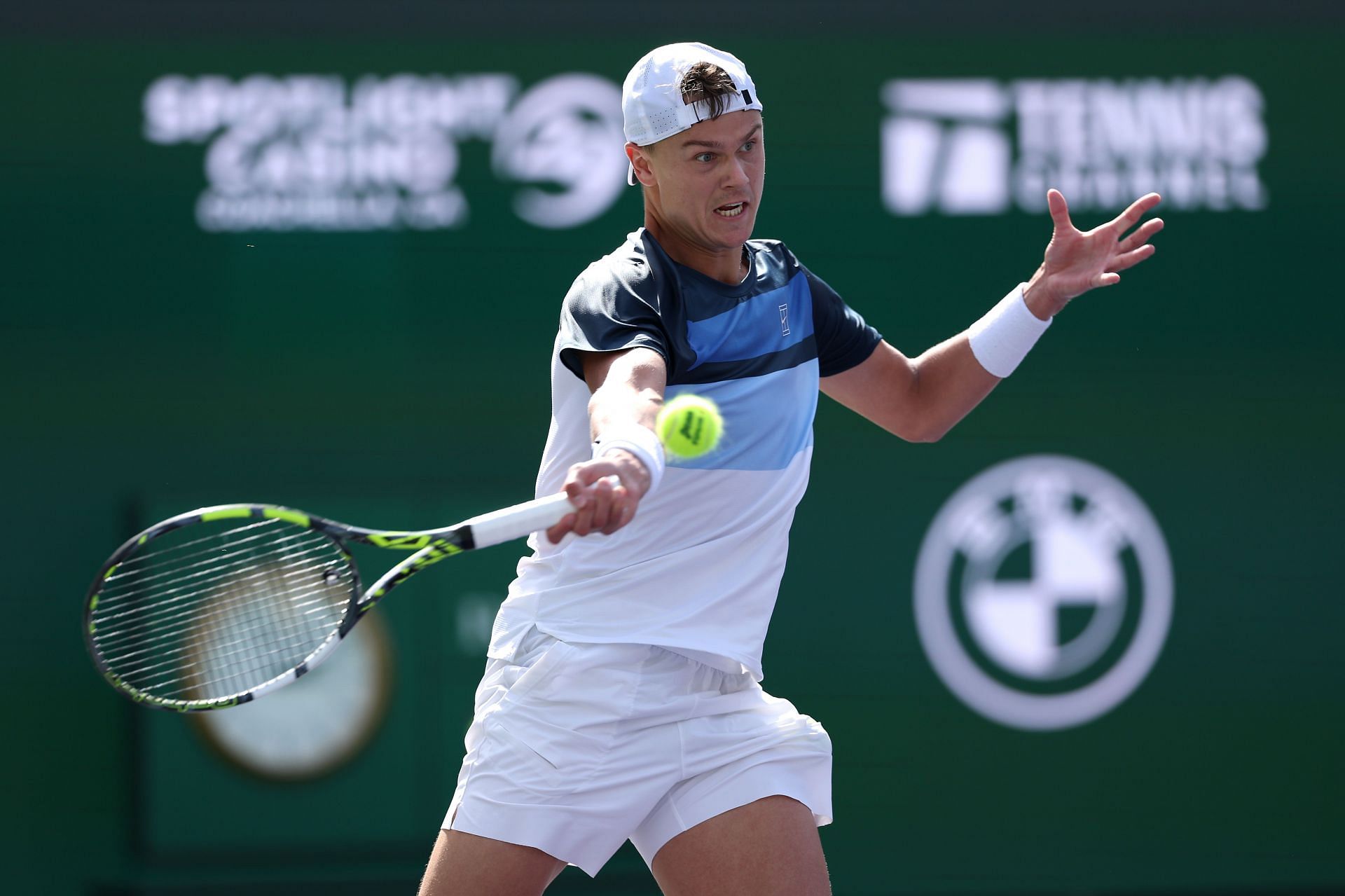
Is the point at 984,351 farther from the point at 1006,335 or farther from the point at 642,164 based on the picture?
the point at 642,164

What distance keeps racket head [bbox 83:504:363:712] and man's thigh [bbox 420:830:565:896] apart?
50cm

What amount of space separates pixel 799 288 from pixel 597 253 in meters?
1.89

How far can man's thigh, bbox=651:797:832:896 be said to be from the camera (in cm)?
270

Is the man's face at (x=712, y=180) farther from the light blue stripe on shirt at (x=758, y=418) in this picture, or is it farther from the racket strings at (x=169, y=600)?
the racket strings at (x=169, y=600)

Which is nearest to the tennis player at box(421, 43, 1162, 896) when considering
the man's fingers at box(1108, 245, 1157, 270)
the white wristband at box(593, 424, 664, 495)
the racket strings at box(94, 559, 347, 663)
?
the white wristband at box(593, 424, 664, 495)

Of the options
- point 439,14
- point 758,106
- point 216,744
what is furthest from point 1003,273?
point 216,744

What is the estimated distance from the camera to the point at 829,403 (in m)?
4.85

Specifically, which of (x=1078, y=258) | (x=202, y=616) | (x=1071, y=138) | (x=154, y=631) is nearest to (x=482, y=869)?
(x=202, y=616)

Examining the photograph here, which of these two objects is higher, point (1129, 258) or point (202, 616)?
point (1129, 258)

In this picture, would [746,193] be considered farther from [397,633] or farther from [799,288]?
[397,633]

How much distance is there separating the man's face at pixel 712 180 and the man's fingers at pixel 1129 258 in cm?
73

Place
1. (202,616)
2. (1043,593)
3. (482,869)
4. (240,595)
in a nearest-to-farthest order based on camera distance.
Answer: (482,869) < (202,616) < (240,595) < (1043,593)

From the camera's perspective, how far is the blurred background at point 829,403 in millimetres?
4770

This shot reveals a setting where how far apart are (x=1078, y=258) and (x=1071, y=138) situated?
1.83 m
